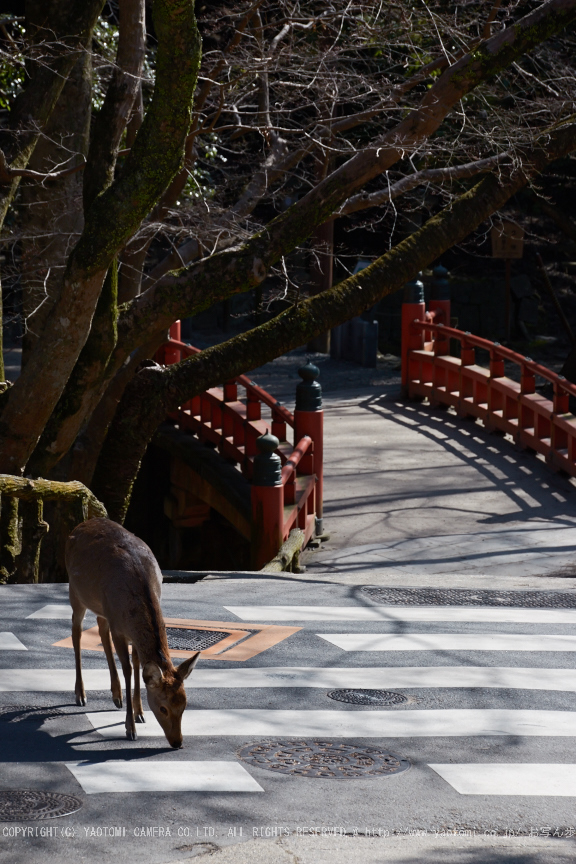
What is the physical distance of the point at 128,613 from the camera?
521 centimetres

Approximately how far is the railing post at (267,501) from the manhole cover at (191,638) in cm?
434

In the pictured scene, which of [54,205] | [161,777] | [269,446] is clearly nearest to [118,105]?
[54,205]

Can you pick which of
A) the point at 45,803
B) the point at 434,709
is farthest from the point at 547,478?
the point at 45,803

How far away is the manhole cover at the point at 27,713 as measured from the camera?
5730 mm

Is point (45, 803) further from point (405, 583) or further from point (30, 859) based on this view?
point (405, 583)

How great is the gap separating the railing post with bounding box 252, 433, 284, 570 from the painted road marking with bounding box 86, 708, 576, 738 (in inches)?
235

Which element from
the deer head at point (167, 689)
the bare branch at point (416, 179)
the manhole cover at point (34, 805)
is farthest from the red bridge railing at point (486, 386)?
the manhole cover at point (34, 805)

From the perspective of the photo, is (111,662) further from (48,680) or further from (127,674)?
(48,680)

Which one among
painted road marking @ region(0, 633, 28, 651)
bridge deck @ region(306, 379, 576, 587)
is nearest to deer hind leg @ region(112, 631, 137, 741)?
painted road marking @ region(0, 633, 28, 651)

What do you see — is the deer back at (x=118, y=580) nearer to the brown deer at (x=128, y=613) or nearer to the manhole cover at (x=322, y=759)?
the brown deer at (x=128, y=613)

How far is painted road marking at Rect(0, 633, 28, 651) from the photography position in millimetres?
7102

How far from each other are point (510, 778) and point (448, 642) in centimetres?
257

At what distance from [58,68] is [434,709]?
310 inches

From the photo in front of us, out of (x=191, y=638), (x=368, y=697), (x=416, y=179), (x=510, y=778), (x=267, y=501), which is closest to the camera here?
(x=510, y=778)
